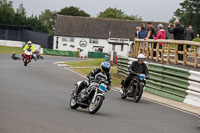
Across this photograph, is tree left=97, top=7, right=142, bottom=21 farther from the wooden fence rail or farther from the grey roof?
the wooden fence rail

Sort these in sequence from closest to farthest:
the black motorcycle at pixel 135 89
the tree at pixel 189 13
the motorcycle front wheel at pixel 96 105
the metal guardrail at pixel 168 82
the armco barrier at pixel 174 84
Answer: the motorcycle front wheel at pixel 96 105
the black motorcycle at pixel 135 89
the armco barrier at pixel 174 84
the metal guardrail at pixel 168 82
the tree at pixel 189 13

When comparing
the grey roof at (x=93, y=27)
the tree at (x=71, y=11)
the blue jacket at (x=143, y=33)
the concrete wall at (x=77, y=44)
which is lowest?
the concrete wall at (x=77, y=44)

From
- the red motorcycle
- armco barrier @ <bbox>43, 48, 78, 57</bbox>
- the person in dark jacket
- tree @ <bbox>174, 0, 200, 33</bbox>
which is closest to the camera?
the person in dark jacket

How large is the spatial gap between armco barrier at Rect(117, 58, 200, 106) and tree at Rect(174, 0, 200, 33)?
83.9 meters

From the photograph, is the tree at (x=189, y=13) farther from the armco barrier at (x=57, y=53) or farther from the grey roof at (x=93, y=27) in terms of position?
the armco barrier at (x=57, y=53)

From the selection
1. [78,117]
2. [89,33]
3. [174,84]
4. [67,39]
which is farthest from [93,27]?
[78,117]

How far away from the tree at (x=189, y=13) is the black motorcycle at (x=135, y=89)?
88.3m

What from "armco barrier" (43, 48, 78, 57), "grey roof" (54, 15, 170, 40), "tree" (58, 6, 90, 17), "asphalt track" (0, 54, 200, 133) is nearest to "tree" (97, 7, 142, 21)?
"tree" (58, 6, 90, 17)

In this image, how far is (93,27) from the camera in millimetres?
108875

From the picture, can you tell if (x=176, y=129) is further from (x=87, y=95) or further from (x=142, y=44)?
(x=142, y=44)

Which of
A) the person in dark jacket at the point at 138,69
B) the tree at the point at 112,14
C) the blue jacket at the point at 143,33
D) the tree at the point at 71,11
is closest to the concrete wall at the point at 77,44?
the tree at the point at 71,11

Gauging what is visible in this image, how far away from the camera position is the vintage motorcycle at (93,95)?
1249cm

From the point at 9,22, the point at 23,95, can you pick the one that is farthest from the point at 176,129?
the point at 9,22

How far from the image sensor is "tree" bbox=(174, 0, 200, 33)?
4183 inches
